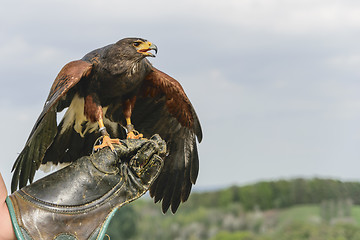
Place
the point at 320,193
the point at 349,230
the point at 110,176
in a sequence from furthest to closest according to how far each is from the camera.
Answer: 1. the point at 320,193
2. the point at 349,230
3. the point at 110,176

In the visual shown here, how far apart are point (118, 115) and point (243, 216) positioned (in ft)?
A: 51.3

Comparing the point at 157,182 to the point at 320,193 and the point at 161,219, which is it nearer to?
the point at 320,193

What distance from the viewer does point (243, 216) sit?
60.2 ft

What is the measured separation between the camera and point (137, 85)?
3197mm

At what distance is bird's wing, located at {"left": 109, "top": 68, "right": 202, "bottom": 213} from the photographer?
332 centimetres

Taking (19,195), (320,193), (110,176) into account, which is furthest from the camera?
(320,193)

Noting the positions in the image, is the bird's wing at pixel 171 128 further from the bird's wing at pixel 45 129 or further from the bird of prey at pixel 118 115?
the bird's wing at pixel 45 129

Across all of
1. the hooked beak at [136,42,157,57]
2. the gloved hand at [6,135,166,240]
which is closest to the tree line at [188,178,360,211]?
the hooked beak at [136,42,157,57]

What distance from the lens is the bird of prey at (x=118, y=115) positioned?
3051 millimetres

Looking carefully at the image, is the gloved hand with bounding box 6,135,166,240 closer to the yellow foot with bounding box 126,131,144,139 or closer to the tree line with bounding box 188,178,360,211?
the yellow foot with bounding box 126,131,144,139

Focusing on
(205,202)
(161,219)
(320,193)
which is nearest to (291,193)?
(320,193)

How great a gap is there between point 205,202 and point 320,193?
6.11 metres

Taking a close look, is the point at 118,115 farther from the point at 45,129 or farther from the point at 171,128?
the point at 45,129

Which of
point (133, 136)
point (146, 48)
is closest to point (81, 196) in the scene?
point (133, 136)
